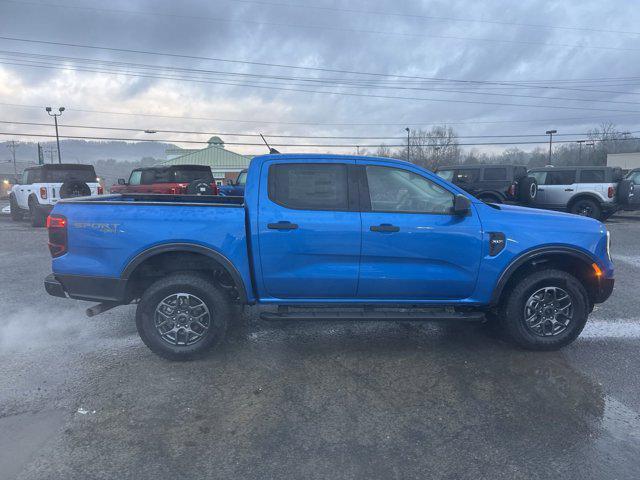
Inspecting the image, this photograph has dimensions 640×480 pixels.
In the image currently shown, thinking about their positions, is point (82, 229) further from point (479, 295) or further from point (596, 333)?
point (596, 333)

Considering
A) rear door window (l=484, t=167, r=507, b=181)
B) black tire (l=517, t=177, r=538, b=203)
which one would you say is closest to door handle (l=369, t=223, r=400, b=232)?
black tire (l=517, t=177, r=538, b=203)

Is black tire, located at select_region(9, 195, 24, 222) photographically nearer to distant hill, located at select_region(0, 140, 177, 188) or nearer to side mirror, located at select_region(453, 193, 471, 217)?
side mirror, located at select_region(453, 193, 471, 217)

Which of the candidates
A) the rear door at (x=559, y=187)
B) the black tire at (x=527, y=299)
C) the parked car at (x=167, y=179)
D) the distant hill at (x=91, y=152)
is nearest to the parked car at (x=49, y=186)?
the parked car at (x=167, y=179)

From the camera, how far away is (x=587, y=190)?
13.4 metres

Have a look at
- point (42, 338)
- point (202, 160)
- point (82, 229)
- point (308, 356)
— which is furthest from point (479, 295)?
point (202, 160)

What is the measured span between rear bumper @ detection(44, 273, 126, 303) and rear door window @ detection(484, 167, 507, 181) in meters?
13.2

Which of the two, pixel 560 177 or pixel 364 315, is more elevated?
pixel 560 177

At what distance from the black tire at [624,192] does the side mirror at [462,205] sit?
12.1 meters

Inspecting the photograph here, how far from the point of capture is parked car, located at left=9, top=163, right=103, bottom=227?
42.7 feet

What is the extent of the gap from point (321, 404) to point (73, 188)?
40.4ft

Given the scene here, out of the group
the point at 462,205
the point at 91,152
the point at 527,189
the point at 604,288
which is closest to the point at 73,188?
the point at 462,205

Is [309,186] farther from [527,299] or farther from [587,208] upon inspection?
[587,208]

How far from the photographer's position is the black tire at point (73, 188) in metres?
12.8

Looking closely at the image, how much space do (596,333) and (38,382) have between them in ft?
18.0
